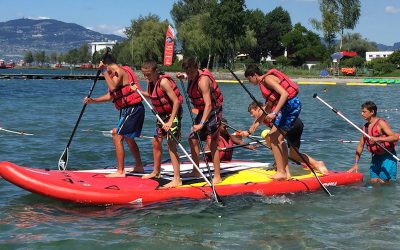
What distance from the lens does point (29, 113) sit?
23.1 meters

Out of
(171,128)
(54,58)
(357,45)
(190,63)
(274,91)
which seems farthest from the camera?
(54,58)

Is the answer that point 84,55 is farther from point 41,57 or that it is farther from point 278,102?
point 278,102

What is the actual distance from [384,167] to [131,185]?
14.2 ft

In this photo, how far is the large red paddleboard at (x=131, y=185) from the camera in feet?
24.0

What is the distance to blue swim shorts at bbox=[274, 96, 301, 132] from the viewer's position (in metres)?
8.20

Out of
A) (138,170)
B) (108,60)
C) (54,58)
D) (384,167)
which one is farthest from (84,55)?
(384,167)

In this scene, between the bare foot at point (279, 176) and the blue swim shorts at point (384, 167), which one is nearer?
the bare foot at point (279, 176)

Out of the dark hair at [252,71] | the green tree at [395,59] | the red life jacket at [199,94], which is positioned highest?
the green tree at [395,59]

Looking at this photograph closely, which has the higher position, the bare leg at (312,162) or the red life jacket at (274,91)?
the red life jacket at (274,91)

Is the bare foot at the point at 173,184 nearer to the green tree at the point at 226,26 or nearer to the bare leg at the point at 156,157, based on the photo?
the bare leg at the point at 156,157

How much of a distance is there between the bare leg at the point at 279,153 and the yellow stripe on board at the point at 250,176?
0.19 meters

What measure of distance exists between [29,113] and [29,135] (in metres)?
8.17

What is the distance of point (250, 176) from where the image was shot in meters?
8.73

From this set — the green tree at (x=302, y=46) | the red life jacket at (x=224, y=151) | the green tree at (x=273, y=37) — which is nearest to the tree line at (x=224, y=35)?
the green tree at (x=302, y=46)
